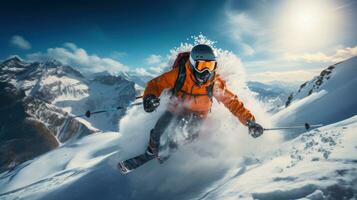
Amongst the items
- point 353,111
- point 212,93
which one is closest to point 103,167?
point 212,93

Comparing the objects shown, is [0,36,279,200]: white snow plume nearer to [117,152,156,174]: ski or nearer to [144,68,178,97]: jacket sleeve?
[117,152,156,174]: ski

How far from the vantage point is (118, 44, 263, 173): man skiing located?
25.2 ft

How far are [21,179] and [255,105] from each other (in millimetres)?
25354

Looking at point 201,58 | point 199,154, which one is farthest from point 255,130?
point 201,58

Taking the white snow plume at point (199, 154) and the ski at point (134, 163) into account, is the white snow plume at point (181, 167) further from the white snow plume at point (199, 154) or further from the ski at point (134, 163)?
the ski at point (134, 163)

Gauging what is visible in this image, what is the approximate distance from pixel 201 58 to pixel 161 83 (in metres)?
1.52

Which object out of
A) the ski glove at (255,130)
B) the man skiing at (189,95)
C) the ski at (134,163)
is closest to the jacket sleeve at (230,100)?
the man skiing at (189,95)

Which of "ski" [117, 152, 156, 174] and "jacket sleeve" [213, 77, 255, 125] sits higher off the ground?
"jacket sleeve" [213, 77, 255, 125]

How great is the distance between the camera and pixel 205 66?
298 inches

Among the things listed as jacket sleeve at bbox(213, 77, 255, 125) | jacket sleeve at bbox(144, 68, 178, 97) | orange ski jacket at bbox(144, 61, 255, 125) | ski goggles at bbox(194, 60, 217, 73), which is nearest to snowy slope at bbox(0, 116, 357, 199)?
orange ski jacket at bbox(144, 61, 255, 125)

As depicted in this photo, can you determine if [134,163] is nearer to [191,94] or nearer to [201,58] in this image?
[191,94]

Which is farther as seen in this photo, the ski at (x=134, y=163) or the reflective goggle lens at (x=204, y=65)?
the ski at (x=134, y=163)

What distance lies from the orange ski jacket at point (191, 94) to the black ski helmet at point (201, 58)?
21 cm

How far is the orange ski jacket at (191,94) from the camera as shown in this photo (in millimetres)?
8070
